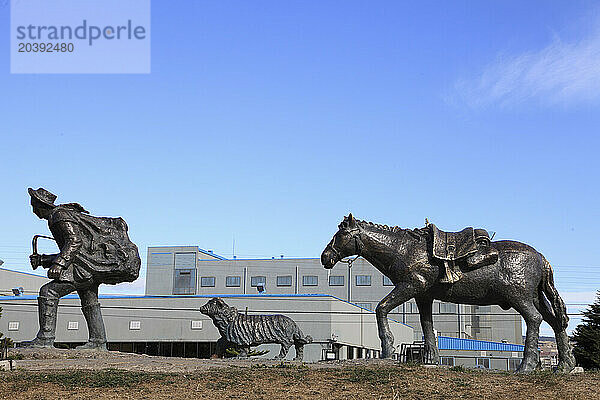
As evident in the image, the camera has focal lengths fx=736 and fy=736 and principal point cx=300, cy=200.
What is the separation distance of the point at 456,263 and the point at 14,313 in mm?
37524

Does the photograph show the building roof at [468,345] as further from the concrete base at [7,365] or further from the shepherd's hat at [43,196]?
the concrete base at [7,365]

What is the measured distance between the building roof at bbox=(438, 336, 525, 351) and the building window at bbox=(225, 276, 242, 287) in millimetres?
19658

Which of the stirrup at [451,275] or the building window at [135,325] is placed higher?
the stirrup at [451,275]

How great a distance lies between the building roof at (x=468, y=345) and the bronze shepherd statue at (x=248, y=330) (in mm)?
40114

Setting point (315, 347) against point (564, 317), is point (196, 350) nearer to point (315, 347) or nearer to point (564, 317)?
point (315, 347)

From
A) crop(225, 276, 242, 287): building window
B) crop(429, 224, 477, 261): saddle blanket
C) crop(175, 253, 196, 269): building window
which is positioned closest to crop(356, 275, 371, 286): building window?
crop(225, 276, 242, 287): building window

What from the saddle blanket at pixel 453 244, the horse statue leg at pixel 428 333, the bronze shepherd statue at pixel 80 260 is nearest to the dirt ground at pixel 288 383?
the horse statue leg at pixel 428 333

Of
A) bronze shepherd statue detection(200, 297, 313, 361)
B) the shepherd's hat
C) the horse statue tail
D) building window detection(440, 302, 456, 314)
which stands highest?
the shepherd's hat

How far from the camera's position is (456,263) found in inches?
555

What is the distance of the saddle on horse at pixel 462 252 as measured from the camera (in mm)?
13984

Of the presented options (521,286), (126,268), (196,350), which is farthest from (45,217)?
(196,350)

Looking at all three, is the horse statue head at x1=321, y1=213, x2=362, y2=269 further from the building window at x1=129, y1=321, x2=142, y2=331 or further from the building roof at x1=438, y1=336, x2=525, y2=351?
the building roof at x1=438, y1=336, x2=525, y2=351

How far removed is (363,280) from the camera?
68.7m

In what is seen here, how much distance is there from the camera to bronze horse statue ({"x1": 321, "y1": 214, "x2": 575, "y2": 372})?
13945 millimetres
